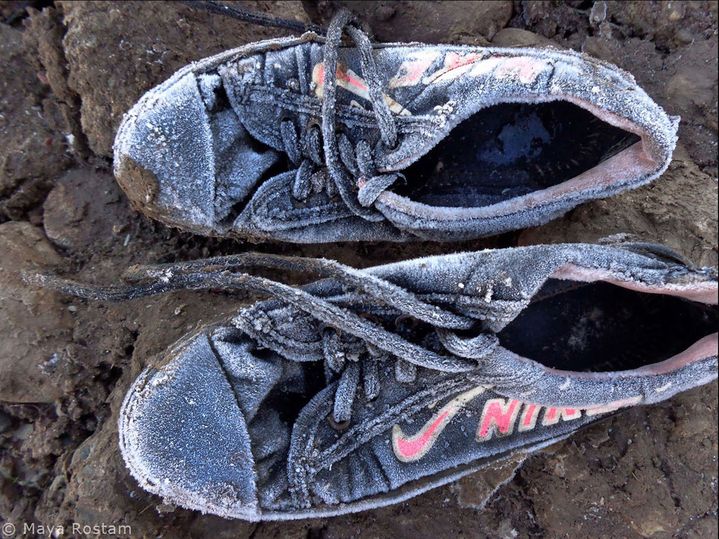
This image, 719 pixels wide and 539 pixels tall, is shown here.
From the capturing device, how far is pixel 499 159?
4.88 ft

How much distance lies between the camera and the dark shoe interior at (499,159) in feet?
4.66

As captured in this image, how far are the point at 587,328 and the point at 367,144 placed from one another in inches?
30.2

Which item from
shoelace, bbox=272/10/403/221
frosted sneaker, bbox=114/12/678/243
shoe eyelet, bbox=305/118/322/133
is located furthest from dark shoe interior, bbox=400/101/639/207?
shoe eyelet, bbox=305/118/322/133

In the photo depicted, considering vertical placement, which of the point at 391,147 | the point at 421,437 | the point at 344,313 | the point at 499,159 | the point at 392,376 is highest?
the point at 391,147

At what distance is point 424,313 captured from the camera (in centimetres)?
114

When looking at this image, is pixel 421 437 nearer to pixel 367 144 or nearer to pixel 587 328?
pixel 587 328

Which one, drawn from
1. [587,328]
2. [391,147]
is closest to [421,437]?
[587,328]

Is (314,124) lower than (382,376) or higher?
higher

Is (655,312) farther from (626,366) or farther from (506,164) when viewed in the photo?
(506,164)

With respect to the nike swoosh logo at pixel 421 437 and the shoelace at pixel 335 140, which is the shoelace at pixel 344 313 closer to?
the nike swoosh logo at pixel 421 437

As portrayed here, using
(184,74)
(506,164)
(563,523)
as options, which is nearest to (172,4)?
(184,74)

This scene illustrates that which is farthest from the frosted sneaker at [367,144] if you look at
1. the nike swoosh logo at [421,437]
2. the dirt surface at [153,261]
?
the nike swoosh logo at [421,437]

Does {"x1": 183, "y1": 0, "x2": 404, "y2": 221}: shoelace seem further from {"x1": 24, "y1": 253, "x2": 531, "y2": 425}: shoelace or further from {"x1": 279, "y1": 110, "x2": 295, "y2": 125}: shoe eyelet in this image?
{"x1": 24, "y1": 253, "x2": 531, "y2": 425}: shoelace

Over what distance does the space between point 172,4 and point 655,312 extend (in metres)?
1.58
